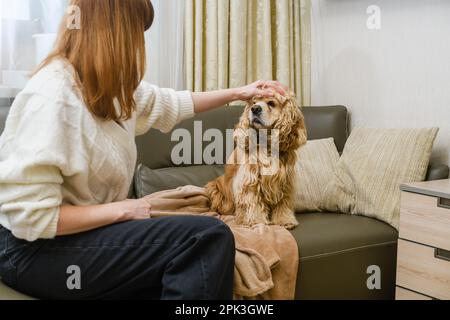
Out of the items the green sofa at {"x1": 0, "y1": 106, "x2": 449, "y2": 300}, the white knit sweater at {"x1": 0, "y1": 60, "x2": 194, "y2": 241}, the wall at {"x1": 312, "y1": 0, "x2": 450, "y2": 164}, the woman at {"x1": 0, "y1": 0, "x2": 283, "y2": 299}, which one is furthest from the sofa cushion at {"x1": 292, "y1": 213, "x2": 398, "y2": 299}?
the white knit sweater at {"x1": 0, "y1": 60, "x2": 194, "y2": 241}

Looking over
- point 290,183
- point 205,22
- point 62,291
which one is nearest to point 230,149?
point 290,183

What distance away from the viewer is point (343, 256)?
79.7 inches

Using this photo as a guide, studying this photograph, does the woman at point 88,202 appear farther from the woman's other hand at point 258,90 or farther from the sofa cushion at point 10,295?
the woman's other hand at point 258,90

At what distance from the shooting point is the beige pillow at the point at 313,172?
7.88ft

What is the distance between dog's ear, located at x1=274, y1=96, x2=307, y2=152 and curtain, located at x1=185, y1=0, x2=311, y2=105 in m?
0.78

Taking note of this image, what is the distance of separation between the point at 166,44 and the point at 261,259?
1514 mm

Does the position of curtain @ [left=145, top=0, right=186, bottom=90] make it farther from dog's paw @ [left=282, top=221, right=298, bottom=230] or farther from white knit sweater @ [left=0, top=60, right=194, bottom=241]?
white knit sweater @ [left=0, top=60, right=194, bottom=241]

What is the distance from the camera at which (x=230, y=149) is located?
2.57 metres

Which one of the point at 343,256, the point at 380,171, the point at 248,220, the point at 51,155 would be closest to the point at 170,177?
the point at 248,220

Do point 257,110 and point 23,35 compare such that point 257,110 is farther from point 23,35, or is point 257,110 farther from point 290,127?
point 23,35

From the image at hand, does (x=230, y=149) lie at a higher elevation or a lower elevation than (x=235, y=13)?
lower

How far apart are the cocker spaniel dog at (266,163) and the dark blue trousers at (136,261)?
2.85ft
